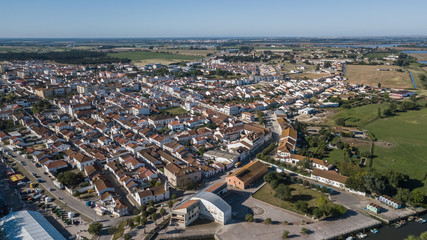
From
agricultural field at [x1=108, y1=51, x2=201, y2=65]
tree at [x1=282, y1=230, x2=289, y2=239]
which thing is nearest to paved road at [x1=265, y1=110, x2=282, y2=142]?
tree at [x1=282, y1=230, x2=289, y2=239]

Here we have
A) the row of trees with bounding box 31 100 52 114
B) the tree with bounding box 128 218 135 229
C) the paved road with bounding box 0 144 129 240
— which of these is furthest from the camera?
the row of trees with bounding box 31 100 52 114

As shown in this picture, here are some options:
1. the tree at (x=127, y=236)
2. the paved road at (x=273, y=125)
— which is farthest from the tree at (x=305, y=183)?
the tree at (x=127, y=236)

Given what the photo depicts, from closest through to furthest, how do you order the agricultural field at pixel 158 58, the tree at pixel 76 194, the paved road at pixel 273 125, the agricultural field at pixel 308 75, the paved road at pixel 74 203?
the paved road at pixel 74 203
the tree at pixel 76 194
the paved road at pixel 273 125
the agricultural field at pixel 308 75
the agricultural field at pixel 158 58

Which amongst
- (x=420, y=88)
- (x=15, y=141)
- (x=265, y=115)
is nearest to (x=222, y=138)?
(x=265, y=115)

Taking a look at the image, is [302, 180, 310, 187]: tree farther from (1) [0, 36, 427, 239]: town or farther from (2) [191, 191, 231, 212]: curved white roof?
(2) [191, 191, 231, 212]: curved white roof

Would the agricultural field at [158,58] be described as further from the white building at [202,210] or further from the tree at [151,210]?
the white building at [202,210]

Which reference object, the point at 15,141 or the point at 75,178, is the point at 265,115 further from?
the point at 15,141
